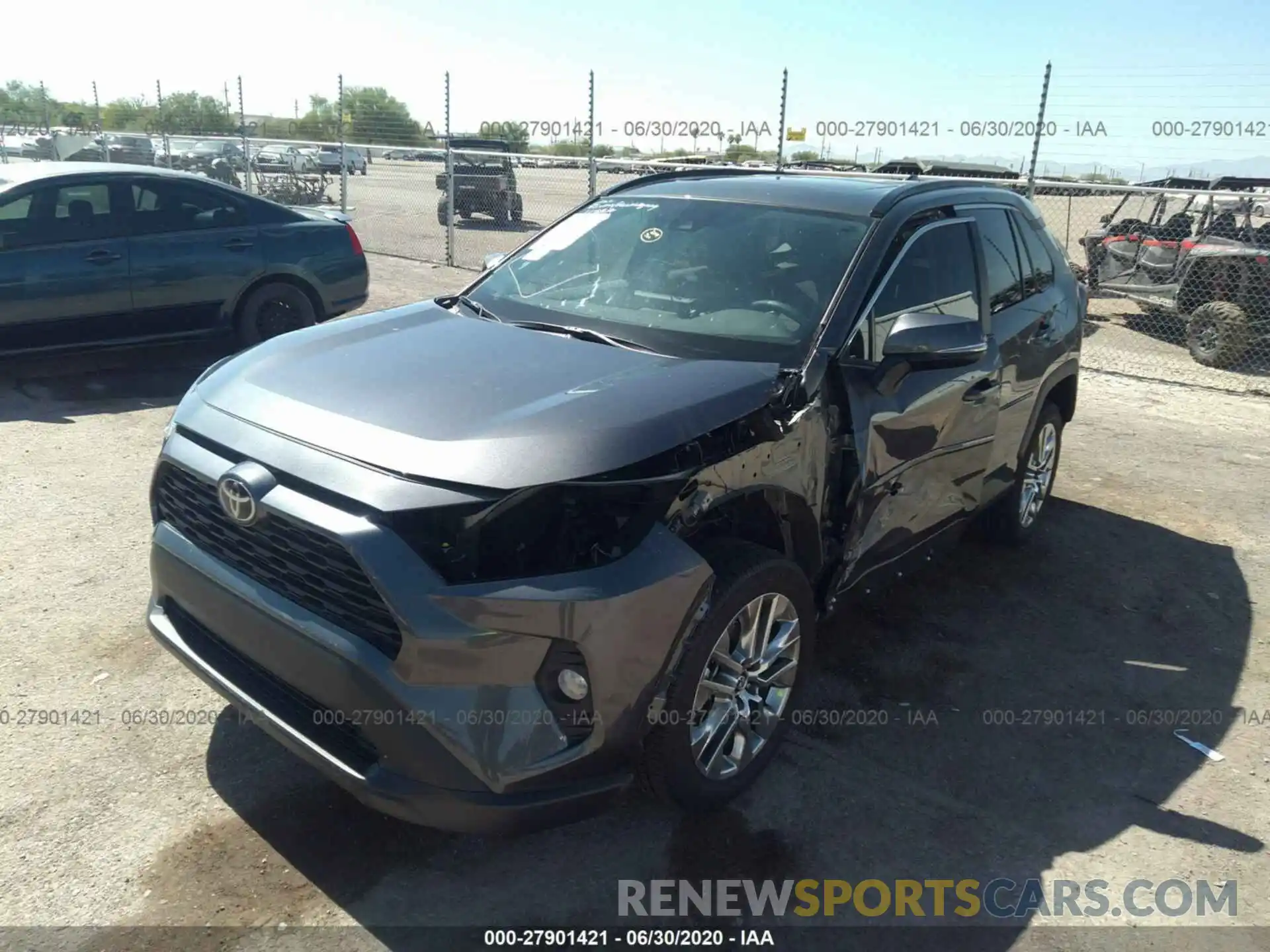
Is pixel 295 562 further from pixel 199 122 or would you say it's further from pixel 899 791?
pixel 199 122

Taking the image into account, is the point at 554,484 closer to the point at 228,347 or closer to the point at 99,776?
the point at 99,776

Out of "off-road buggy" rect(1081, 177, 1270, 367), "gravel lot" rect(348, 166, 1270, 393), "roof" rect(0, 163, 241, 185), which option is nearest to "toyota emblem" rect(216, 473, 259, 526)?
"roof" rect(0, 163, 241, 185)

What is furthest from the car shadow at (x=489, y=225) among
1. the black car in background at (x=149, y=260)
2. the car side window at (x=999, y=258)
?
the car side window at (x=999, y=258)

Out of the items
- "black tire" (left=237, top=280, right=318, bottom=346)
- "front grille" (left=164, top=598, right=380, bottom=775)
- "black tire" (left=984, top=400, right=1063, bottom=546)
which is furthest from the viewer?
"black tire" (left=237, top=280, right=318, bottom=346)

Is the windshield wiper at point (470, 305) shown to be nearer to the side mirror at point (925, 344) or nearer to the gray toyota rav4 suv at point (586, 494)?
the gray toyota rav4 suv at point (586, 494)

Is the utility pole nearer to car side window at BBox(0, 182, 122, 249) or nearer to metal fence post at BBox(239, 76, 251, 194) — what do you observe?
car side window at BBox(0, 182, 122, 249)

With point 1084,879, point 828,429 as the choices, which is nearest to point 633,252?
point 828,429

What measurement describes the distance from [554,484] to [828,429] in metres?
1.18

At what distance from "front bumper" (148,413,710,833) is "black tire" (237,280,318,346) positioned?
5713mm

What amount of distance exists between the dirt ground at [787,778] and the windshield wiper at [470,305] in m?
1.73

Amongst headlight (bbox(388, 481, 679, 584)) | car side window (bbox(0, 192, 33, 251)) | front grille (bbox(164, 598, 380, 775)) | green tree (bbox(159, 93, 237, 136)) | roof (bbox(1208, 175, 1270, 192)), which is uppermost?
green tree (bbox(159, 93, 237, 136))

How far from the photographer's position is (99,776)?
10.3ft

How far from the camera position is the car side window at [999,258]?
4.42m

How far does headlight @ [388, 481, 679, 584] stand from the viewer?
243cm
